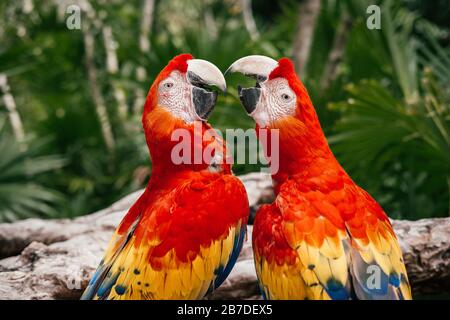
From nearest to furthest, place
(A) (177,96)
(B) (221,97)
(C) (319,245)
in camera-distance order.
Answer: (C) (319,245) → (A) (177,96) → (B) (221,97)

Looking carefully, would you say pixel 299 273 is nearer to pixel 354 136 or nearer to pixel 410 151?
pixel 354 136

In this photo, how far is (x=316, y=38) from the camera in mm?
3633

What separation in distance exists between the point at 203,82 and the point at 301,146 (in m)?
0.35

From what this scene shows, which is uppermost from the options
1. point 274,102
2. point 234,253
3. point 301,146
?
point 274,102

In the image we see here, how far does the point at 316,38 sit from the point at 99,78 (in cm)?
176

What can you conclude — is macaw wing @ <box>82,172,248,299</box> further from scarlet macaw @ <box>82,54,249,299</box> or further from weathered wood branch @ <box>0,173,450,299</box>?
weathered wood branch @ <box>0,173,450,299</box>

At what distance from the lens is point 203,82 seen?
1529mm

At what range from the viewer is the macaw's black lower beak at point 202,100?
5.00 feet

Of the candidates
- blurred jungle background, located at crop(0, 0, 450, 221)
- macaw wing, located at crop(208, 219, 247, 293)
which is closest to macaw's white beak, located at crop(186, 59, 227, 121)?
macaw wing, located at crop(208, 219, 247, 293)

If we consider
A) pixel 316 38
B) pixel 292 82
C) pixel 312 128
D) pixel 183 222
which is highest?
pixel 316 38

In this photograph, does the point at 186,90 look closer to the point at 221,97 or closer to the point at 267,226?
the point at 267,226

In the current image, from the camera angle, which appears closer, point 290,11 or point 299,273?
point 299,273

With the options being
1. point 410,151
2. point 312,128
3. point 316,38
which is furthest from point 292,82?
point 316,38

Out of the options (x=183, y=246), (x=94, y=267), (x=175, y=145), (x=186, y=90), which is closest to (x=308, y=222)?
(x=183, y=246)
